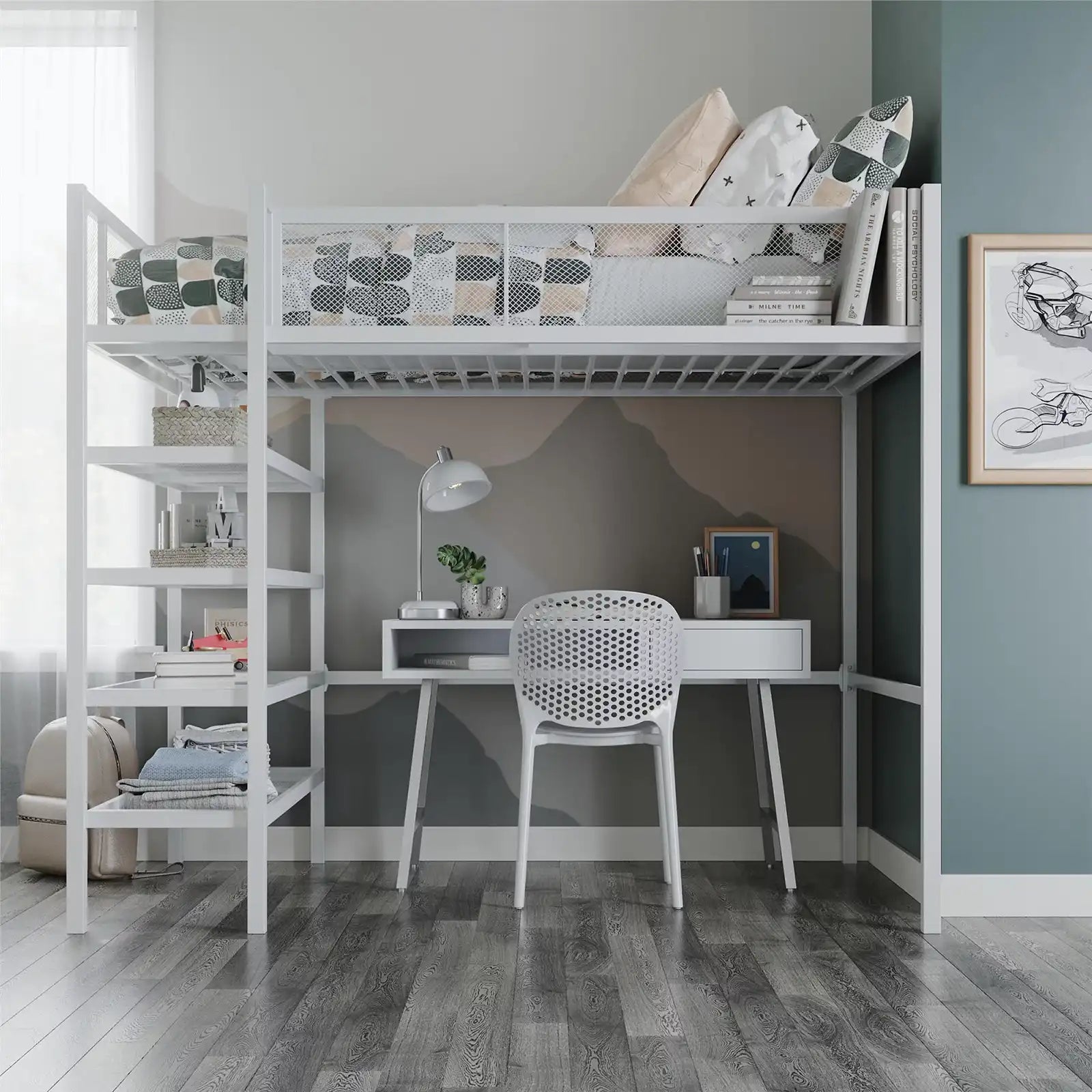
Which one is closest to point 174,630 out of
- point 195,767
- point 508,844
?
point 195,767

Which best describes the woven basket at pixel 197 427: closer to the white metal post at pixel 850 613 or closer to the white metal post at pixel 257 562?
the white metal post at pixel 257 562

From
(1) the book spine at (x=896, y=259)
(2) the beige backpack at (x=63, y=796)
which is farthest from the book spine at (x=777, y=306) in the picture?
(2) the beige backpack at (x=63, y=796)

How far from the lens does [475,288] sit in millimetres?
2764

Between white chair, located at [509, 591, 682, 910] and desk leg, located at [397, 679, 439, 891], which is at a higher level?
white chair, located at [509, 591, 682, 910]

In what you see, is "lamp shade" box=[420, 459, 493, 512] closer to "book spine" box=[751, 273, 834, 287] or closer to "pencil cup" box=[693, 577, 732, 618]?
"pencil cup" box=[693, 577, 732, 618]

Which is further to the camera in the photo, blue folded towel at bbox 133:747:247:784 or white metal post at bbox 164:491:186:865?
white metal post at bbox 164:491:186:865

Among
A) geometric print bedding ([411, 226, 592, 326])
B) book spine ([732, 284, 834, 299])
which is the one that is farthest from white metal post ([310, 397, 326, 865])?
book spine ([732, 284, 834, 299])

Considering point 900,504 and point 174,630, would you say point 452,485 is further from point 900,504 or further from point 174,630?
point 900,504

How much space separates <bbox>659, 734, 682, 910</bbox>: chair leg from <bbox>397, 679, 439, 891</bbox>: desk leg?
72 centimetres

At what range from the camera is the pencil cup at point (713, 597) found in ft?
10.7

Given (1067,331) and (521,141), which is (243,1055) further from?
(521,141)

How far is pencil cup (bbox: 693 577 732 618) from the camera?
3.27 metres

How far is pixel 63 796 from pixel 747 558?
220 cm

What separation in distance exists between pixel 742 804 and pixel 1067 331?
A: 67.4 inches
